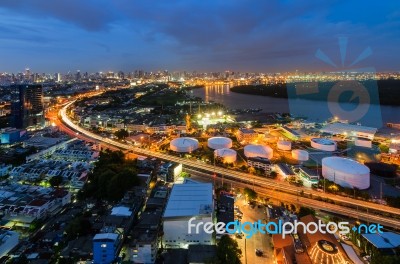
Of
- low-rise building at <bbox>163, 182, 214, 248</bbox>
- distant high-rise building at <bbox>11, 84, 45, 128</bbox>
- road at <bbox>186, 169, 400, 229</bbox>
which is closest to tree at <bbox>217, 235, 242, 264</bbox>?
low-rise building at <bbox>163, 182, 214, 248</bbox>

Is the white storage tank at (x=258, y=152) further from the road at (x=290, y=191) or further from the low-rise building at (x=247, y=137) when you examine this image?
the low-rise building at (x=247, y=137)

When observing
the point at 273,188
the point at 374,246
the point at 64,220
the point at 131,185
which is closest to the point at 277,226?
A: the point at 374,246

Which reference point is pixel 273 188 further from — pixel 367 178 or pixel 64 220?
pixel 64 220

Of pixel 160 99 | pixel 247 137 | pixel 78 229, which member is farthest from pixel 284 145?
pixel 160 99

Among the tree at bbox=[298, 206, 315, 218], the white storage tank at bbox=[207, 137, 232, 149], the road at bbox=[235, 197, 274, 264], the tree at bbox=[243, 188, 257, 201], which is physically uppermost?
the white storage tank at bbox=[207, 137, 232, 149]

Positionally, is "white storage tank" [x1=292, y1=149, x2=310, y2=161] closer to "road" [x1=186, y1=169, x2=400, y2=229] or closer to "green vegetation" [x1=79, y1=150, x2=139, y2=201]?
"road" [x1=186, y1=169, x2=400, y2=229]

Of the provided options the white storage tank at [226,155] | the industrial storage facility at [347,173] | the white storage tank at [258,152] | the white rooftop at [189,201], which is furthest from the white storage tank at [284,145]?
the white rooftop at [189,201]

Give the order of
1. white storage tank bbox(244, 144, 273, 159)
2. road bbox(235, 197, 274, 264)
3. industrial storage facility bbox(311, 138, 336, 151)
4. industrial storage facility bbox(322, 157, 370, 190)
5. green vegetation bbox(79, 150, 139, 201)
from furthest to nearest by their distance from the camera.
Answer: industrial storage facility bbox(311, 138, 336, 151) → white storage tank bbox(244, 144, 273, 159) → industrial storage facility bbox(322, 157, 370, 190) → green vegetation bbox(79, 150, 139, 201) → road bbox(235, 197, 274, 264)
